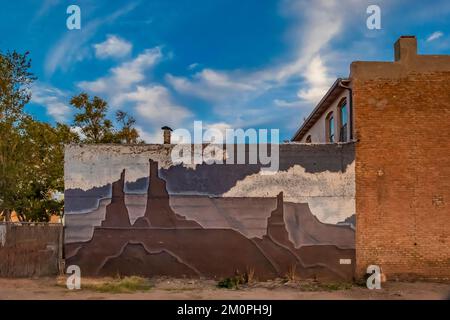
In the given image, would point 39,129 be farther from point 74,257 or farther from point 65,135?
point 74,257

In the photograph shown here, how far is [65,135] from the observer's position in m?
24.8

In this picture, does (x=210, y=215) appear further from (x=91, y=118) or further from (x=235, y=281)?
(x=91, y=118)

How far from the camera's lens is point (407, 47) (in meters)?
13.9

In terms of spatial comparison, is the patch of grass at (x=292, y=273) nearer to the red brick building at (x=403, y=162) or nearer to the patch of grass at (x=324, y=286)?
the patch of grass at (x=324, y=286)

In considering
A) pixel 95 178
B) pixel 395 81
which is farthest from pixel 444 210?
pixel 95 178

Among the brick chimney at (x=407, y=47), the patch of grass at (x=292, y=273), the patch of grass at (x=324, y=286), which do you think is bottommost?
the patch of grass at (x=324, y=286)

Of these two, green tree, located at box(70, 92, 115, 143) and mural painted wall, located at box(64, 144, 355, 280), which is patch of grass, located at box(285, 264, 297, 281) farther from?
green tree, located at box(70, 92, 115, 143)

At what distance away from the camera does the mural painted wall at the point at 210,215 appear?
1358cm

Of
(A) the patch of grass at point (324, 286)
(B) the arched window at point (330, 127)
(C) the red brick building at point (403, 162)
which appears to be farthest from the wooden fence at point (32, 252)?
(B) the arched window at point (330, 127)

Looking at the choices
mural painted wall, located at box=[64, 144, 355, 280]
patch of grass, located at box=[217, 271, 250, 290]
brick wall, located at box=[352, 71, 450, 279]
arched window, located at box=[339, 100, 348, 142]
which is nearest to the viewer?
patch of grass, located at box=[217, 271, 250, 290]

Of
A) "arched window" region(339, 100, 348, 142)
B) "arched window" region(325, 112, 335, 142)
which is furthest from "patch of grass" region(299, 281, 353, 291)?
"arched window" region(325, 112, 335, 142)

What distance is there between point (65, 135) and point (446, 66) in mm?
19243

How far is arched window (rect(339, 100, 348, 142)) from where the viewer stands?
15.4 metres

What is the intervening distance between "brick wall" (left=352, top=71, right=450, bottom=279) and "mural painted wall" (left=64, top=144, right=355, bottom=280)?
581 mm
